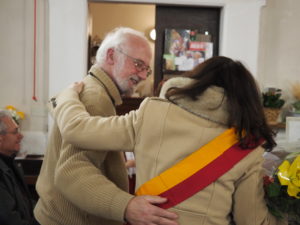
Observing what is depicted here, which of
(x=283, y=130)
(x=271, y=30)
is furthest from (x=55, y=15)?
(x=283, y=130)

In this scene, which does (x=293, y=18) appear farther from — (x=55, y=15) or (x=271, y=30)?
(x=55, y=15)

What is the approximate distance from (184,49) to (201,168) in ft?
8.50

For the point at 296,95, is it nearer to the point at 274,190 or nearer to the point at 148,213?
the point at 274,190

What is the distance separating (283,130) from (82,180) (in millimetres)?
2745

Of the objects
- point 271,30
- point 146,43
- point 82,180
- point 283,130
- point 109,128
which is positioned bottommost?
point 283,130

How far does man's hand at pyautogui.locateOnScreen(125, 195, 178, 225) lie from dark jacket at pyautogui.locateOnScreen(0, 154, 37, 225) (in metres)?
1.27

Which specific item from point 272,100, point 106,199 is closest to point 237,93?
point 106,199

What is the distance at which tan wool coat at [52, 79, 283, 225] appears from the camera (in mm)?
958

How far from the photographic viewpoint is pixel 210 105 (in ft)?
3.11

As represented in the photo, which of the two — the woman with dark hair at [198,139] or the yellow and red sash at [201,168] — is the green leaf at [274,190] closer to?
the woman with dark hair at [198,139]

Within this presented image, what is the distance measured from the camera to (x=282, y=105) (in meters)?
3.20

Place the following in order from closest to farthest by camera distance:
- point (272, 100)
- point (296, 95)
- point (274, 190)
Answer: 1. point (274, 190)
2. point (272, 100)
3. point (296, 95)

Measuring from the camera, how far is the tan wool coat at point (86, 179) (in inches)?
39.8

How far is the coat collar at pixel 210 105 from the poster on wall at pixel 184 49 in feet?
8.21
